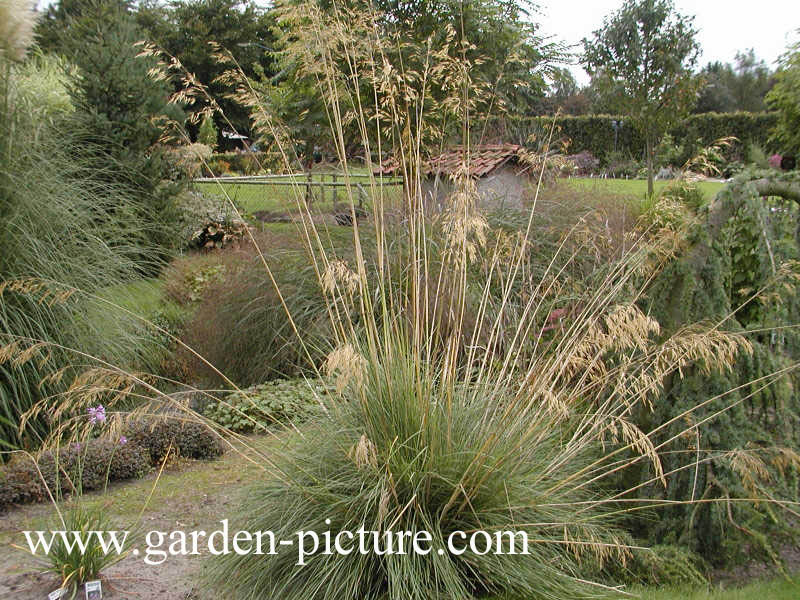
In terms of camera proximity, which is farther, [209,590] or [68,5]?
[68,5]

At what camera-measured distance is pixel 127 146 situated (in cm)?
903

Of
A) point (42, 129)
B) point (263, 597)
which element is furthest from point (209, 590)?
point (42, 129)

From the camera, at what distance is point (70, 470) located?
165 inches

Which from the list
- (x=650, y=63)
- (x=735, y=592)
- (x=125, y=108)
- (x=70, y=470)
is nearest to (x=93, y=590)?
(x=70, y=470)

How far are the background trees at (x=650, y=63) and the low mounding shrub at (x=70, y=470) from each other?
13.4 metres

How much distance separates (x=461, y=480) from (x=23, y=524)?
8.69 feet

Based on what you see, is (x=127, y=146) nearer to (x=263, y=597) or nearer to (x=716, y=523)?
(x=263, y=597)

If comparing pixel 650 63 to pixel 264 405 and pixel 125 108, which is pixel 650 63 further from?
pixel 264 405

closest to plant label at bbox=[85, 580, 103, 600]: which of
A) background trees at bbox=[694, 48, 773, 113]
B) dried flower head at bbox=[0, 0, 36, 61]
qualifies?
dried flower head at bbox=[0, 0, 36, 61]

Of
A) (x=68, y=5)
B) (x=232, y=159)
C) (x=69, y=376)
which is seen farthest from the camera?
(x=68, y=5)

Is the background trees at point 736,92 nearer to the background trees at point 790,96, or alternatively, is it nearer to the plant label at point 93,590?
the background trees at point 790,96

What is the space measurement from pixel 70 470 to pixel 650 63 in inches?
598

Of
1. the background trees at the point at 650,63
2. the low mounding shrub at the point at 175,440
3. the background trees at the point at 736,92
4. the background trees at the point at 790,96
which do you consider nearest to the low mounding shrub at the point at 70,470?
the low mounding shrub at the point at 175,440

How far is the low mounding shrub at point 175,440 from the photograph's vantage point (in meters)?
4.86
